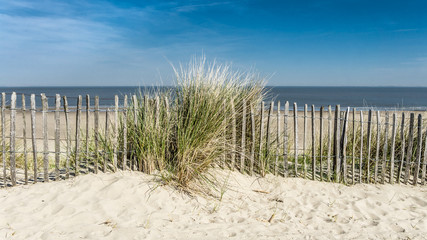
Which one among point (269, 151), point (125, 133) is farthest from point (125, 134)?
point (269, 151)

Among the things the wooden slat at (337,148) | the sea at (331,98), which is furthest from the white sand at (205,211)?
the sea at (331,98)

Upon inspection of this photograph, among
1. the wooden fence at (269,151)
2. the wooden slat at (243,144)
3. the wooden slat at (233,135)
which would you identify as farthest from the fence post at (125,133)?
the wooden slat at (243,144)

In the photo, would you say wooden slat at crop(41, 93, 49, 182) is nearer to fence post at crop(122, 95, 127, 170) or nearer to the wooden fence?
the wooden fence

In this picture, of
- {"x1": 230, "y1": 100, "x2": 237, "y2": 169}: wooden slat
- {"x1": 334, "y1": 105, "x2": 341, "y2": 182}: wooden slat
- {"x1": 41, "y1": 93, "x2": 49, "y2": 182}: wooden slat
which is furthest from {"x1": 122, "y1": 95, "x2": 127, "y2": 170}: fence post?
{"x1": 334, "y1": 105, "x2": 341, "y2": 182}: wooden slat

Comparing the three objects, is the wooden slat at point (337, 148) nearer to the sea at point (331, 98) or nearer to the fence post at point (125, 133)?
the sea at point (331, 98)

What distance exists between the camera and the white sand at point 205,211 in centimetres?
331

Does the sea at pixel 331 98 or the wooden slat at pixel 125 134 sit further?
the sea at pixel 331 98

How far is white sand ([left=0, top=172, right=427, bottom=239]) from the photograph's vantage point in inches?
130

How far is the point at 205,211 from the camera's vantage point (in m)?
3.86

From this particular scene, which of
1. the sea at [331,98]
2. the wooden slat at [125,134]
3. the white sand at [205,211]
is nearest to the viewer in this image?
the white sand at [205,211]

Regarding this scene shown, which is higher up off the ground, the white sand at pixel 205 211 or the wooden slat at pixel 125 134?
the wooden slat at pixel 125 134

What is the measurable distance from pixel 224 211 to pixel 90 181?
1.93 m

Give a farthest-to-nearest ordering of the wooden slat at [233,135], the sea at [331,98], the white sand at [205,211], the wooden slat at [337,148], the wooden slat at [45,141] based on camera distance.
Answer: the sea at [331,98], the wooden slat at [337,148], the wooden slat at [233,135], the wooden slat at [45,141], the white sand at [205,211]

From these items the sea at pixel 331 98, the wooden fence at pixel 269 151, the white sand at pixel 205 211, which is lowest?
the white sand at pixel 205 211
